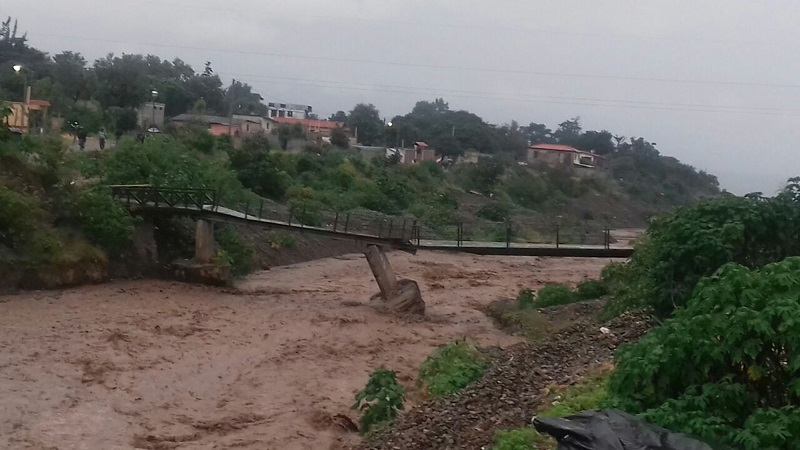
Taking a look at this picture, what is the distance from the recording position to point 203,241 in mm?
20656

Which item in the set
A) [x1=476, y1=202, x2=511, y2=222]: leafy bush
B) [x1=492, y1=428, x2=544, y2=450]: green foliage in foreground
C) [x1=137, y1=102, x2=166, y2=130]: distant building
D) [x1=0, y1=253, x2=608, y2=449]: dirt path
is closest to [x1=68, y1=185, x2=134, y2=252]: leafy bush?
[x1=0, y1=253, x2=608, y2=449]: dirt path

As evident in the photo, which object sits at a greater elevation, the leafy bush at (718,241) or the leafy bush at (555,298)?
the leafy bush at (718,241)

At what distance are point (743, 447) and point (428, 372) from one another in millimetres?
7521

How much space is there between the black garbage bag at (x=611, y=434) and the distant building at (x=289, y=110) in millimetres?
74408

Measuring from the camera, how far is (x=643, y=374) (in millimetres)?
5367

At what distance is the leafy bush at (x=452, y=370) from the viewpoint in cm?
1035

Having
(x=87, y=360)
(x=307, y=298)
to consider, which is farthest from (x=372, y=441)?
(x=307, y=298)

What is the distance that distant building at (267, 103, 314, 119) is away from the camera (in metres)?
79.4

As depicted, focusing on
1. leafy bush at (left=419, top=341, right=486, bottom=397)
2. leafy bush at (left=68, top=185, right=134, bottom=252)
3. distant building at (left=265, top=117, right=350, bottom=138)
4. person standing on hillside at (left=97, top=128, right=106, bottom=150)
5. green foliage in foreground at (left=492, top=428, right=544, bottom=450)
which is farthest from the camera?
distant building at (left=265, top=117, right=350, bottom=138)

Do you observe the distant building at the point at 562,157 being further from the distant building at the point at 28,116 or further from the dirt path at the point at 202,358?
the dirt path at the point at 202,358

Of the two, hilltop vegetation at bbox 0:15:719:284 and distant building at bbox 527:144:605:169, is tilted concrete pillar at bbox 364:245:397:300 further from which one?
distant building at bbox 527:144:605:169

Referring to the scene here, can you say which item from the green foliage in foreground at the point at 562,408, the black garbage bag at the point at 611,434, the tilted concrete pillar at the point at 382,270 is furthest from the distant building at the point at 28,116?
the black garbage bag at the point at 611,434

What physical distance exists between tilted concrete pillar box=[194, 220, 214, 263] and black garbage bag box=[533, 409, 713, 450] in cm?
1659

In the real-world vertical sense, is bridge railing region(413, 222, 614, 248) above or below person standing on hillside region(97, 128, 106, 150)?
below
